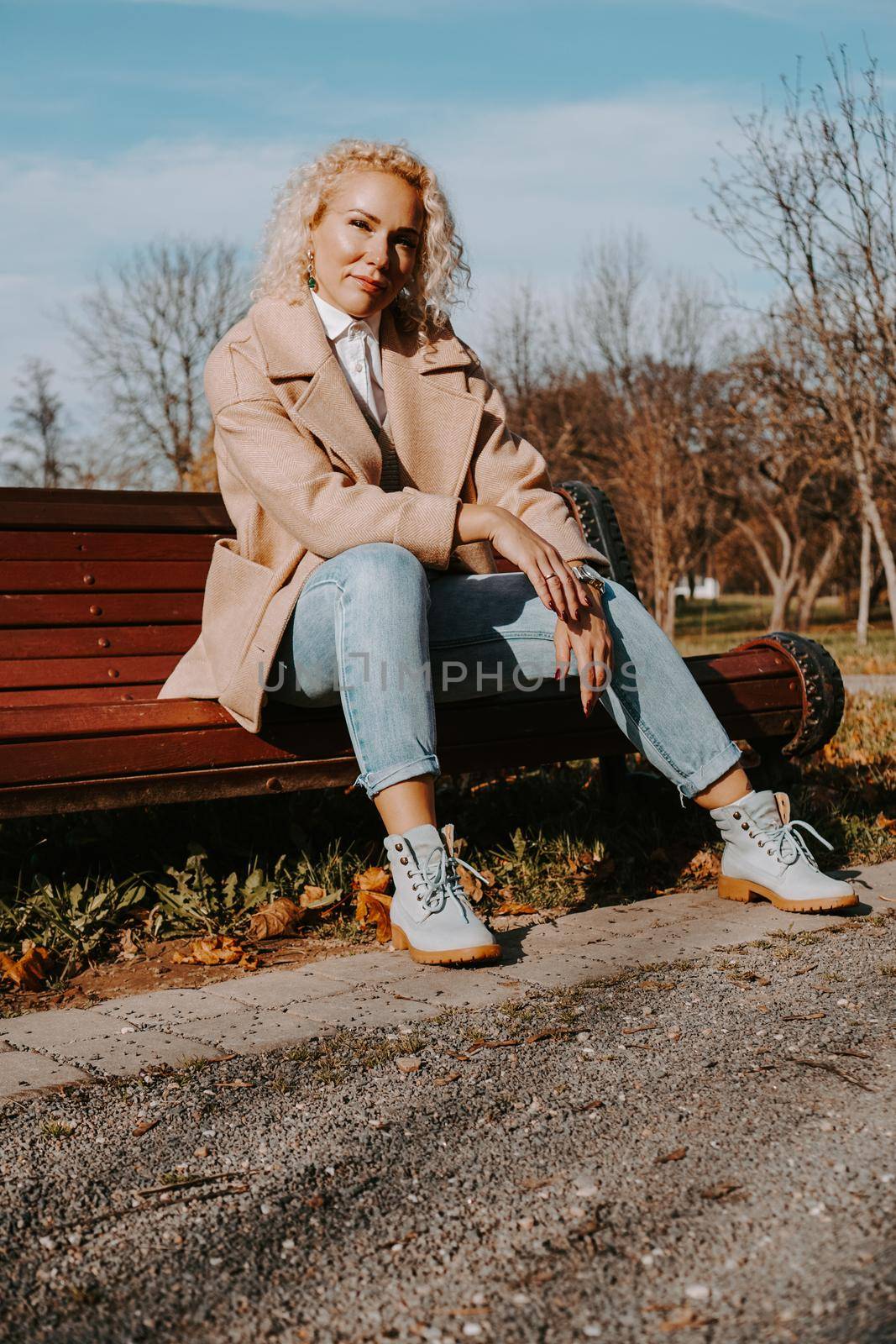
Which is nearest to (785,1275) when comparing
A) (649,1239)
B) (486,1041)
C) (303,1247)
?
(649,1239)

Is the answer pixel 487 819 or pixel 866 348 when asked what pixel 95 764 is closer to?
pixel 487 819

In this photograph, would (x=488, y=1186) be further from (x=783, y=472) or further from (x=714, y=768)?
(x=783, y=472)

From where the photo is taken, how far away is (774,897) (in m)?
2.94

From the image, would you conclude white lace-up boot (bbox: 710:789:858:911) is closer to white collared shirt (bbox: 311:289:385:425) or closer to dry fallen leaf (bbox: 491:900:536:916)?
dry fallen leaf (bbox: 491:900:536:916)

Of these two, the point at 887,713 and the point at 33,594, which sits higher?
the point at 33,594

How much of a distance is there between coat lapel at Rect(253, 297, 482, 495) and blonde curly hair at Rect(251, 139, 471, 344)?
6cm

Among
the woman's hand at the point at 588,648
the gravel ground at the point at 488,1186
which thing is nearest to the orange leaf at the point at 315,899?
the woman's hand at the point at 588,648

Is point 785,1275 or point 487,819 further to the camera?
point 487,819

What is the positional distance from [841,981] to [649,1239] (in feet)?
3.52

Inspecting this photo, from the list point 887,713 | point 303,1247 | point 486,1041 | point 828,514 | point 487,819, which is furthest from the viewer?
point 828,514

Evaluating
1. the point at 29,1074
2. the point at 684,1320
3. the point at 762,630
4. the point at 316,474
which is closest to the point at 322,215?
the point at 316,474

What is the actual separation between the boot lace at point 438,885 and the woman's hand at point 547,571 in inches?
23.7

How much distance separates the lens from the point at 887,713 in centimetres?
700

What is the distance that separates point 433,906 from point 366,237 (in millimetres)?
1626
